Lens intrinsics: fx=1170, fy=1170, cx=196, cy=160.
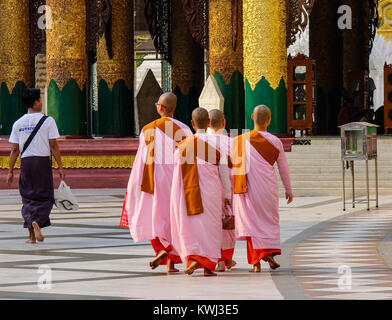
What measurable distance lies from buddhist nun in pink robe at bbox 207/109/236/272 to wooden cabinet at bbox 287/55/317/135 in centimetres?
1830

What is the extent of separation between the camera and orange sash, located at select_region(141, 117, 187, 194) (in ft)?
33.3

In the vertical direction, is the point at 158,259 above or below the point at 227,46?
below

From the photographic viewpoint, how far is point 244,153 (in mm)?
10164

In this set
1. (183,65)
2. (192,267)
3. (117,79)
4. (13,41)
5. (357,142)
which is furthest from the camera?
(183,65)

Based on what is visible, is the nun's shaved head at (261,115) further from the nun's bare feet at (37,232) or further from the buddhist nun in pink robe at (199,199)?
the nun's bare feet at (37,232)

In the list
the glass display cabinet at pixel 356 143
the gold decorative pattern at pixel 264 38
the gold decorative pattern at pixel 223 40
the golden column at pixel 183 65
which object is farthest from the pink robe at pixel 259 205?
the golden column at pixel 183 65

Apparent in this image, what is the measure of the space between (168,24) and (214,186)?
22.2 m

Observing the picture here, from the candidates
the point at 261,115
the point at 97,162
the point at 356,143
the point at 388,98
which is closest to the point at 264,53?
the point at 97,162

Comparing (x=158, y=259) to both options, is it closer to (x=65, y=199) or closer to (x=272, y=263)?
(x=272, y=263)

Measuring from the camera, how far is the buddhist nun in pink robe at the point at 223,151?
32.3 feet

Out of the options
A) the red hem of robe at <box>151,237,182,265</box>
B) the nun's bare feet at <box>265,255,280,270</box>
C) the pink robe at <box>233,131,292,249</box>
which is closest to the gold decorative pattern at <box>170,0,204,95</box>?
the pink robe at <box>233,131,292,249</box>

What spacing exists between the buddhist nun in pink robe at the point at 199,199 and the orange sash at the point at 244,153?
27 cm

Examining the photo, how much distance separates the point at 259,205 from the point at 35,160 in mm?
3409

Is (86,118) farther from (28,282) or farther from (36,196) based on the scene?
(28,282)
